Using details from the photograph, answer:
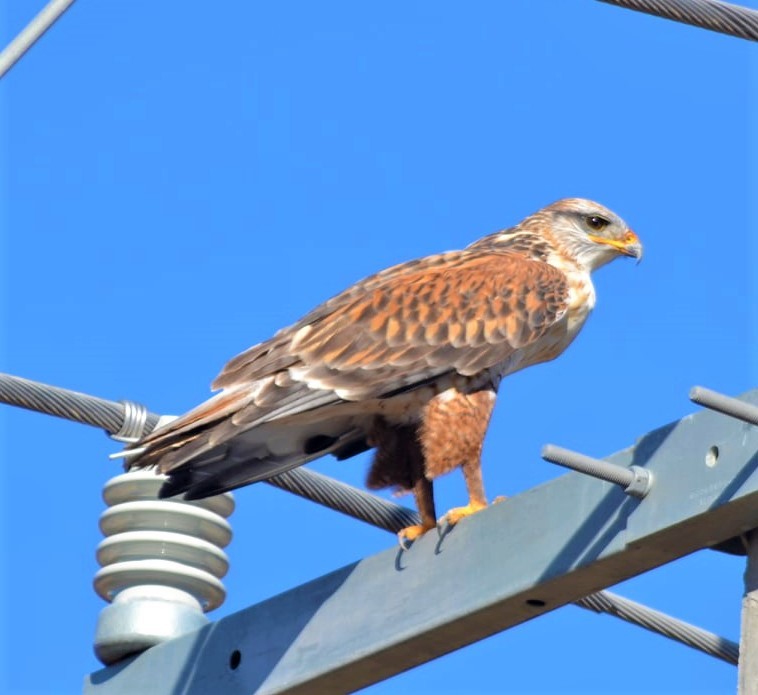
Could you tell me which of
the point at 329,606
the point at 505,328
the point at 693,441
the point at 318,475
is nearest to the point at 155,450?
the point at 318,475

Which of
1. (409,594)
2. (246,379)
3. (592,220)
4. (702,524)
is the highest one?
(592,220)

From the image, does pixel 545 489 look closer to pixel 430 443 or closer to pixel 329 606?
pixel 329 606

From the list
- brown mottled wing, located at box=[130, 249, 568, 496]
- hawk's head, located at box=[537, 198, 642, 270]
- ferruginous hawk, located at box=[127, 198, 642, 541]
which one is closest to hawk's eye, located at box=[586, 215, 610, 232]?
hawk's head, located at box=[537, 198, 642, 270]

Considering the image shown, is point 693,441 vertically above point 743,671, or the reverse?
point 693,441

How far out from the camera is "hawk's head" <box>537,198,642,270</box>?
8688 mm

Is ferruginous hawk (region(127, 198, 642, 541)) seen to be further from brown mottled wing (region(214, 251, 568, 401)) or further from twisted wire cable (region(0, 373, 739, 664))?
twisted wire cable (region(0, 373, 739, 664))

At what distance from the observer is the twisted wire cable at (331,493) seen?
6422 millimetres

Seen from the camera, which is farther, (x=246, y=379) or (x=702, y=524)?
(x=246, y=379)

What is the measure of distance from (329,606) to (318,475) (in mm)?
1045

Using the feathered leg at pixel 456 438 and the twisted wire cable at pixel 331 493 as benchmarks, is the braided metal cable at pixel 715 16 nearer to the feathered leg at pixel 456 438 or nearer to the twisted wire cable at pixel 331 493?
the twisted wire cable at pixel 331 493

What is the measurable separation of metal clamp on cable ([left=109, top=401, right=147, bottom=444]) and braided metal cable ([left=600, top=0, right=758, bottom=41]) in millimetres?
2212

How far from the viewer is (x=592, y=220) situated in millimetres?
8812

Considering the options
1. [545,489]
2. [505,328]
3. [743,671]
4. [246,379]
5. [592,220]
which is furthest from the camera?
[592,220]

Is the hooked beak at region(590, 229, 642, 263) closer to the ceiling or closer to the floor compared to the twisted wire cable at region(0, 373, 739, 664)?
closer to the ceiling
